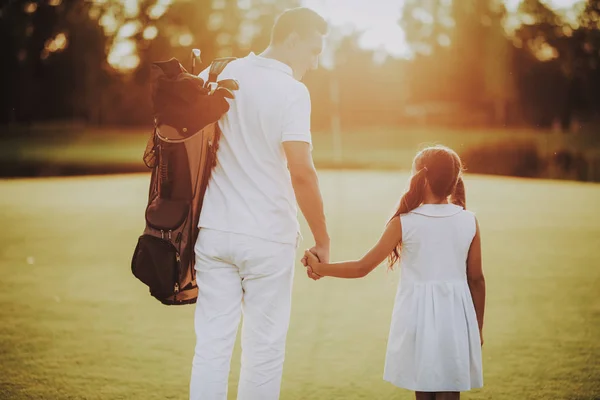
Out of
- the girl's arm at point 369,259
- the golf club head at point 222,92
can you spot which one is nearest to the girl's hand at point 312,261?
the girl's arm at point 369,259

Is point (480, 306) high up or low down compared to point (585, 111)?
down

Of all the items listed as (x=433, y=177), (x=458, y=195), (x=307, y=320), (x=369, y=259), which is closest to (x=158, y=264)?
(x=369, y=259)

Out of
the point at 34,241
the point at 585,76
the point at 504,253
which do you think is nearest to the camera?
the point at 504,253

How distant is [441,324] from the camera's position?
2.83 meters

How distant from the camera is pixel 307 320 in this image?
18.2ft

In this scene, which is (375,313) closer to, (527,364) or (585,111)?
(527,364)

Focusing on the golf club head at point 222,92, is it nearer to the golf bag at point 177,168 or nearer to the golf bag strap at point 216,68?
the golf bag at point 177,168

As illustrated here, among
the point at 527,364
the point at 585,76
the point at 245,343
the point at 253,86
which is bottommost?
the point at 527,364

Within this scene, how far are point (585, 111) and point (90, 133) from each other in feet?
115

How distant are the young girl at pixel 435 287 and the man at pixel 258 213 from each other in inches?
14.4

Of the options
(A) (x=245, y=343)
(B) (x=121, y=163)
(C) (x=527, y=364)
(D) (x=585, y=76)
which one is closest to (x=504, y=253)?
(C) (x=527, y=364)

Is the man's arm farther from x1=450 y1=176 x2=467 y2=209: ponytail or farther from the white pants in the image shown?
x1=450 y1=176 x2=467 y2=209: ponytail

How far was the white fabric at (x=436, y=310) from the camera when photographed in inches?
112

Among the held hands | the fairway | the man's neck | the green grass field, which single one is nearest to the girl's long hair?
the held hands
